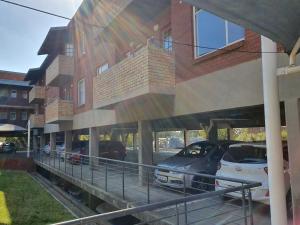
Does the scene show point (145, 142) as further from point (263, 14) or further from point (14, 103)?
point (14, 103)

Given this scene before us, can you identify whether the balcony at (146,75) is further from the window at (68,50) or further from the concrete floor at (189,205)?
the window at (68,50)

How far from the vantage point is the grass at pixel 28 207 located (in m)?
9.51

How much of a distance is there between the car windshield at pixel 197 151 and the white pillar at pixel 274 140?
5572mm

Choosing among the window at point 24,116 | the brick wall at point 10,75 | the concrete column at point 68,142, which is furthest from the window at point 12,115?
the concrete column at point 68,142

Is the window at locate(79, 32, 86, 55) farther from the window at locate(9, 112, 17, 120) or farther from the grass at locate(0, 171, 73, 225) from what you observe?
the window at locate(9, 112, 17, 120)

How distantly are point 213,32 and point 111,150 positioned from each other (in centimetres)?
1268

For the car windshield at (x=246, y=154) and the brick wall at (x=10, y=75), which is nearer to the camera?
the car windshield at (x=246, y=154)

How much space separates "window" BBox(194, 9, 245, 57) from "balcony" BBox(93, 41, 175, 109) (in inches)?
42.8

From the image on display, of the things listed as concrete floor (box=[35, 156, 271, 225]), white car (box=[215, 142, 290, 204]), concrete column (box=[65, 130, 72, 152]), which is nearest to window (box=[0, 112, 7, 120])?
concrete column (box=[65, 130, 72, 152])

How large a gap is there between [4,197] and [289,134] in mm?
11439

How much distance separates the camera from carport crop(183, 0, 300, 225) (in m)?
3.40

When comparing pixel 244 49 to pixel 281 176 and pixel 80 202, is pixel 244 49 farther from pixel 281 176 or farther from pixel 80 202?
pixel 80 202

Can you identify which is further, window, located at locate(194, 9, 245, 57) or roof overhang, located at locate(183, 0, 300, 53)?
window, located at locate(194, 9, 245, 57)

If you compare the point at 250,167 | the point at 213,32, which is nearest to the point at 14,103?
the point at 213,32
